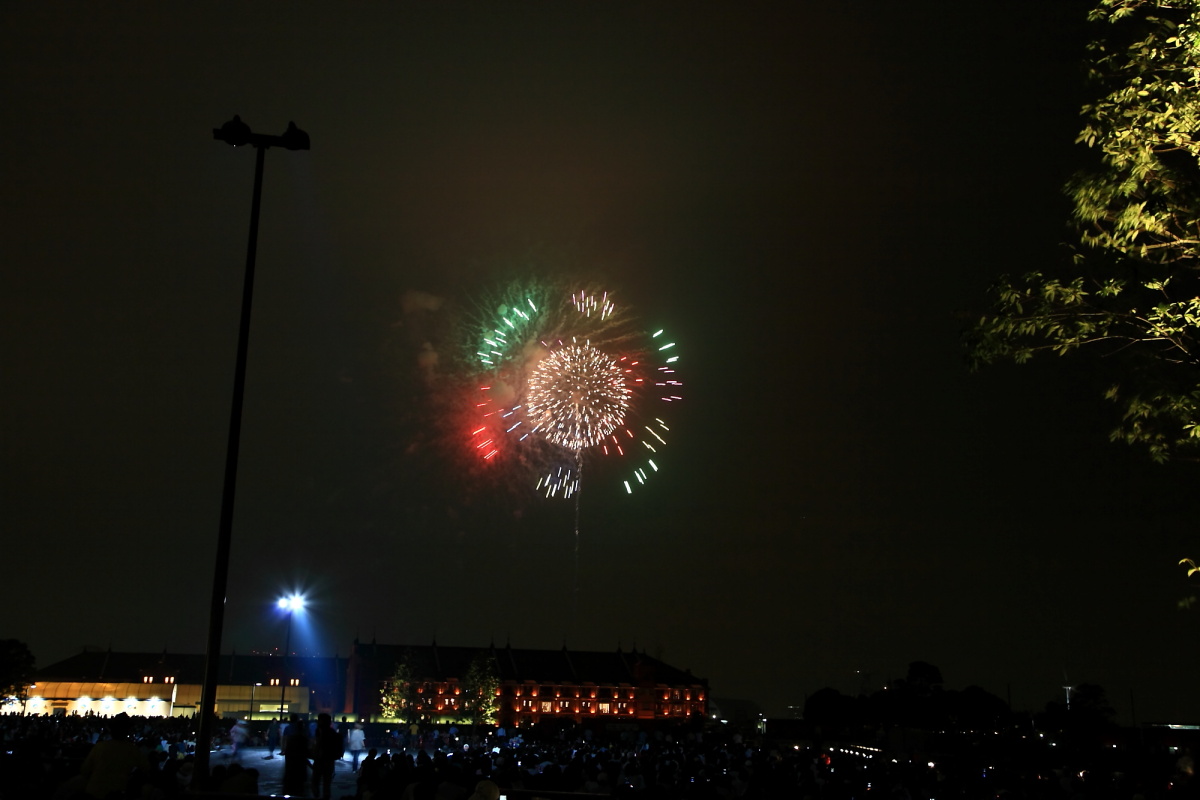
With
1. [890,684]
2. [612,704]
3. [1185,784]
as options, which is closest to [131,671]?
[612,704]

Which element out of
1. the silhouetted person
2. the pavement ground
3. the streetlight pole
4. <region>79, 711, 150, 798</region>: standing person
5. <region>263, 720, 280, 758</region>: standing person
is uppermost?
the streetlight pole

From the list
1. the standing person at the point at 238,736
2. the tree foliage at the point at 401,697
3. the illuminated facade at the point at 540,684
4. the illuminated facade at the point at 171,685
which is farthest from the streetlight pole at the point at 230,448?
the illuminated facade at the point at 540,684

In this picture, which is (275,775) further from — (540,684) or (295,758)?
(540,684)

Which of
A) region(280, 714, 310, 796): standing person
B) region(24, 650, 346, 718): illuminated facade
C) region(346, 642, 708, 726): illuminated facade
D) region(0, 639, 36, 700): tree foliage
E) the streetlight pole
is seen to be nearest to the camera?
the streetlight pole

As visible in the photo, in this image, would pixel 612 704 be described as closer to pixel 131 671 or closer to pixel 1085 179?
pixel 131 671

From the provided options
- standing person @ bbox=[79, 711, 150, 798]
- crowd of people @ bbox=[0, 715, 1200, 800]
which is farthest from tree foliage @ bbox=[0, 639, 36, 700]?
standing person @ bbox=[79, 711, 150, 798]

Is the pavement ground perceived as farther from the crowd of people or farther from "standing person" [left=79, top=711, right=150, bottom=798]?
"standing person" [left=79, top=711, right=150, bottom=798]

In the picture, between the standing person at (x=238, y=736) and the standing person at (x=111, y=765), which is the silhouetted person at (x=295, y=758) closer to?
the standing person at (x=111, y=765)
